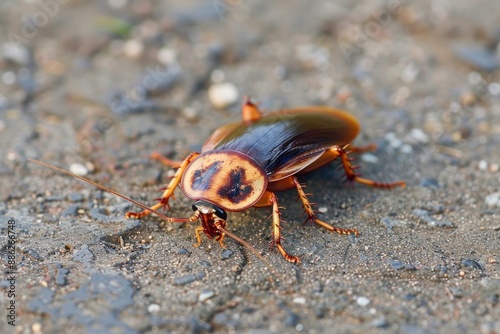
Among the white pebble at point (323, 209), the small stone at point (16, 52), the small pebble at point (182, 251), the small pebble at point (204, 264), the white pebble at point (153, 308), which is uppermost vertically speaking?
the small stone at point (16, 52)

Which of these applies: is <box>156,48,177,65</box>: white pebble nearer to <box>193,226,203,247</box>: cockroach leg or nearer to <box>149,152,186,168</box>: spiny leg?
<box>149,152,186,168</box>: spiny leg

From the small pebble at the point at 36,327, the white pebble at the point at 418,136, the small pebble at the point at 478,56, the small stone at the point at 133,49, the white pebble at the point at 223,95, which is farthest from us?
the small stone at the point at 133,49

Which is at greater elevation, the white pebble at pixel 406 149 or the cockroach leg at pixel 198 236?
the cockroach leg at pixel 198 236

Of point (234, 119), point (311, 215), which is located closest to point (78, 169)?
point (234, 119)

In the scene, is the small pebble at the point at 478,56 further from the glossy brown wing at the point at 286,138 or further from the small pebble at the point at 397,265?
Answer: the small pebble at the point at 397,265

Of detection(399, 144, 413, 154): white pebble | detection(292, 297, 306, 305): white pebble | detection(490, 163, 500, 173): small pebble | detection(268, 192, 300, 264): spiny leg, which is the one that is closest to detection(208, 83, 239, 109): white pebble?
detection(399, 144, 413, 154): white pebble

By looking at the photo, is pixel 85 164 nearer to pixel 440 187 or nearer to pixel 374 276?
pixel 374 276

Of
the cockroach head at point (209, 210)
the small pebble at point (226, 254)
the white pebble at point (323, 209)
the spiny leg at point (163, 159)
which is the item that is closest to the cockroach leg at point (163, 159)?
the spiny leg at point (163, 159)
